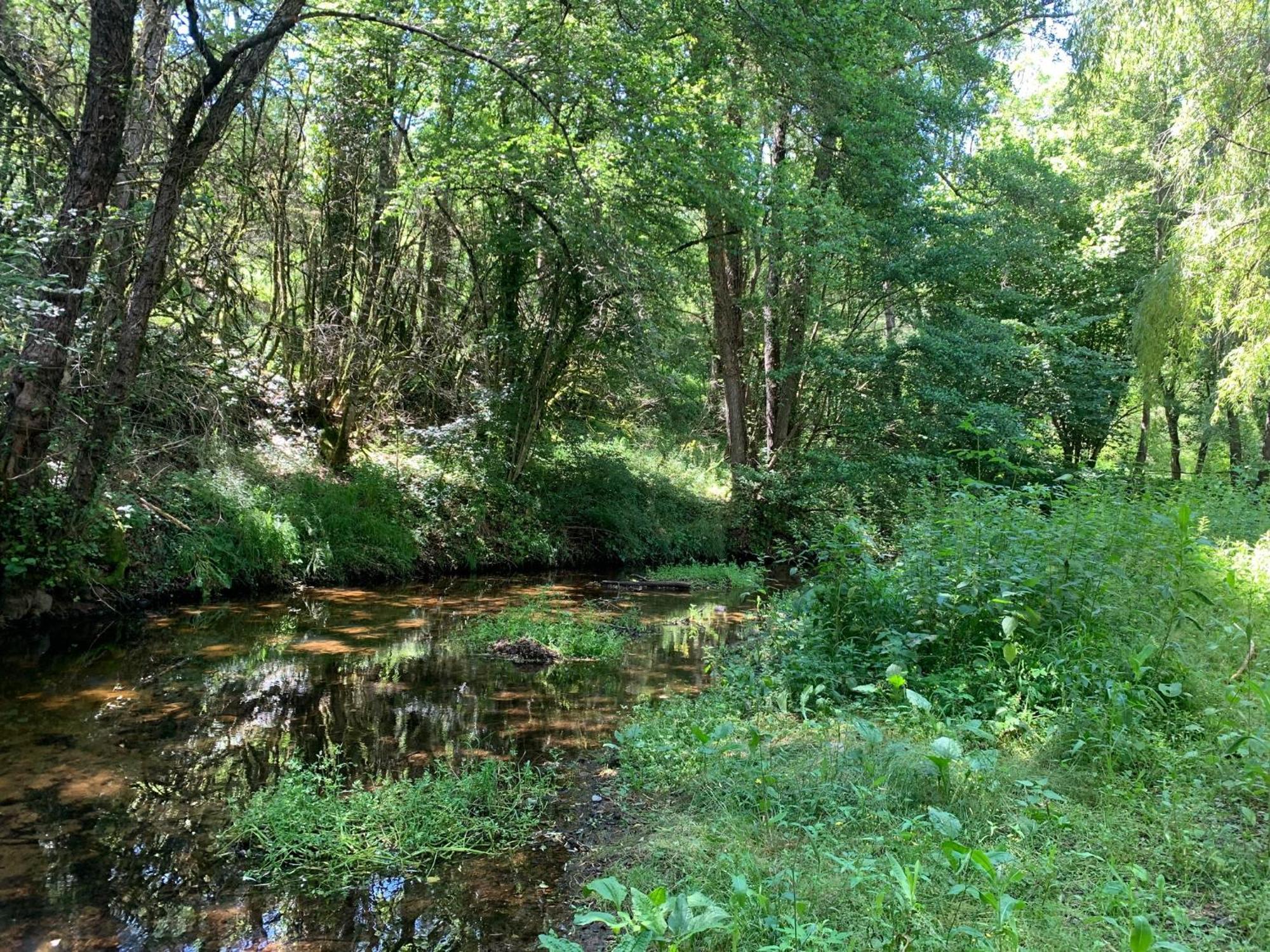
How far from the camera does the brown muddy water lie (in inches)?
128

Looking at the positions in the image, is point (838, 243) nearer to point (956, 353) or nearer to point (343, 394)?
point (956, 353)

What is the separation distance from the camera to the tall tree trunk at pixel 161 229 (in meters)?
6.89

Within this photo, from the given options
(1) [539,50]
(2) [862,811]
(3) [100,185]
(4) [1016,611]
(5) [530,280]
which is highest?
(1) [539,50]

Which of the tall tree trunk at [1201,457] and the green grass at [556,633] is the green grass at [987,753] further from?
the tall tree trunk at [1201,457]

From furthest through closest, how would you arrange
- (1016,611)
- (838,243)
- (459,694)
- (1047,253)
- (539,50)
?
(1047,253)
(838,243)
(539,50)
(459,694)
(1016,611)

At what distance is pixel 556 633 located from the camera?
26.6ft

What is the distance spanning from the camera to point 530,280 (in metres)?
13.2

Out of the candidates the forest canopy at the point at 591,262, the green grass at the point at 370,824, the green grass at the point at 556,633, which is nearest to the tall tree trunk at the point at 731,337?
the forest canopy at the point at 591,262

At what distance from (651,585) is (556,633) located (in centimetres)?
433

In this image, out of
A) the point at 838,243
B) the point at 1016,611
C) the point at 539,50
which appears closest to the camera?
the point at 1016,611

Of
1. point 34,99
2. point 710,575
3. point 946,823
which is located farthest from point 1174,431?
point 34,99

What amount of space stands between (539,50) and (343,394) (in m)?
5.99


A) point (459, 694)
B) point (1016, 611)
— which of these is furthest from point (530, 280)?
point (1016, 611)

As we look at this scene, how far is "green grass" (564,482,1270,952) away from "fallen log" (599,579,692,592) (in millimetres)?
5649
